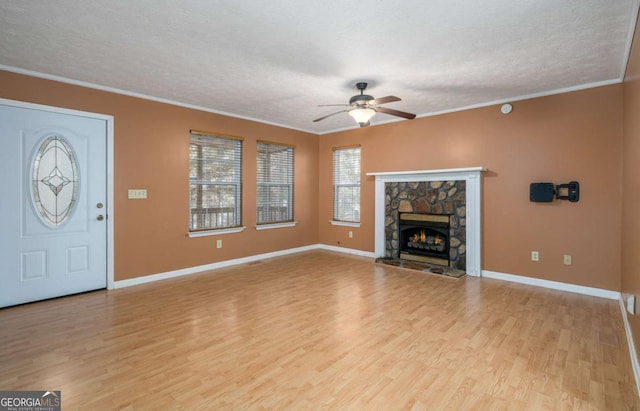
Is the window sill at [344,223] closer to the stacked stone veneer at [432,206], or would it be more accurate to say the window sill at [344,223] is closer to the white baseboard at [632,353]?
the stacked stone veneer at [432,206]

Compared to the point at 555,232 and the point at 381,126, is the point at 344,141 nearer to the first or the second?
the point at 381,126

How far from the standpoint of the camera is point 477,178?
4.56 meters

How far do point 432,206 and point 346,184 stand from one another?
1.86 metres

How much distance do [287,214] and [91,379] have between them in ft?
14.3

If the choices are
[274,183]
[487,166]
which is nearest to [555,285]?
[487,166]

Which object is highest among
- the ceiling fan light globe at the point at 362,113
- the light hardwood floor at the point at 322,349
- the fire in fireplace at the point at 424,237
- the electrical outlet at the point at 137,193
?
the ceiling fan light globe at the point at 362,113

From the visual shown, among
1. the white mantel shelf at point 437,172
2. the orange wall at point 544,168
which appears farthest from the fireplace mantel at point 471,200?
the orange wall at point 544,168

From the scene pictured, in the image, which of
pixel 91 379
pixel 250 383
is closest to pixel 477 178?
pixel 250 383

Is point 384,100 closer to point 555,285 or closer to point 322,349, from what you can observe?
point 322,349

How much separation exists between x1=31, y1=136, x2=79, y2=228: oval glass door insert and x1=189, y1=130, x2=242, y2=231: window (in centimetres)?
143

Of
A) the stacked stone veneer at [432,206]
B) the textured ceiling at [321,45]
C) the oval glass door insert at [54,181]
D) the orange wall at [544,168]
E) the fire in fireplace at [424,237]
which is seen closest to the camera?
the textured ceiling at [321,45]

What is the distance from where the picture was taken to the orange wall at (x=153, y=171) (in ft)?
12.2

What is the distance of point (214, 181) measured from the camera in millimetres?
5035

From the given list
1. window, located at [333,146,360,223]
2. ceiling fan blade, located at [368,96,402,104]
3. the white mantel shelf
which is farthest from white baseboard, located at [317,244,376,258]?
ceiling fan blade, located at [368,96,402,104]
